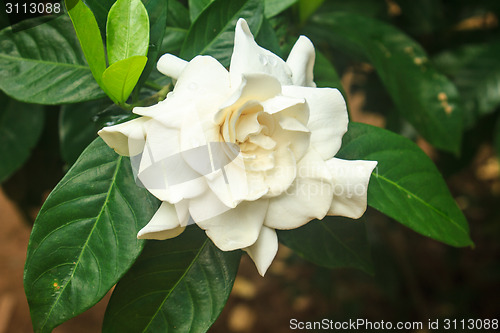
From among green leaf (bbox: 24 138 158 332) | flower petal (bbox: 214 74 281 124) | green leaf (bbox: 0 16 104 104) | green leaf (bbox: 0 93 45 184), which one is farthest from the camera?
green leaf (bbox: 0 93 45 184)

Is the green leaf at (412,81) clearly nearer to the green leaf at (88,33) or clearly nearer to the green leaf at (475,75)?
the green leaf at (475,75)

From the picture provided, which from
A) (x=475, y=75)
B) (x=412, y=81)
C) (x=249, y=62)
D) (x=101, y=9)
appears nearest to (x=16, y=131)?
(x=101, y=9)

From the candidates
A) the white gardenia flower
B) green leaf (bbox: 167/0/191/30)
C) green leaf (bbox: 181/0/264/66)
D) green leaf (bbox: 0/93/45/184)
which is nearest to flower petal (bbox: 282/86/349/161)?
the white gardenia flower

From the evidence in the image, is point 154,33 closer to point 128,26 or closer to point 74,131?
point 128,26

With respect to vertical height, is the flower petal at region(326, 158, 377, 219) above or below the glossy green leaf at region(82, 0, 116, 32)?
below

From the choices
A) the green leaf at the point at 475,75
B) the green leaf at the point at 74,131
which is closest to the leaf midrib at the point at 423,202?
the green leaf at the point at 74,131

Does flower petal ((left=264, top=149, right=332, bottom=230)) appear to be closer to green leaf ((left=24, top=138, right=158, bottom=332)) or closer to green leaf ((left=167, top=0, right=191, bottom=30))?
green leaf ((left=24, top=138, right=158, bottom=332))

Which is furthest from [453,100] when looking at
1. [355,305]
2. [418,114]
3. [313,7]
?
[355,305]
